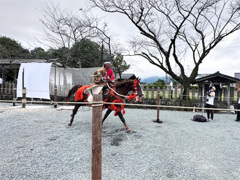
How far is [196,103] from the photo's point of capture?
8.39 metres

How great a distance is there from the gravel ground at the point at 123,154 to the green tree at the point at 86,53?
814cm

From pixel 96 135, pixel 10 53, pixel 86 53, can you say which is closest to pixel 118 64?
pixel 86 53

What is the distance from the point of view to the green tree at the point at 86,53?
1143 cm

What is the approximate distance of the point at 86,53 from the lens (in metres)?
11.8

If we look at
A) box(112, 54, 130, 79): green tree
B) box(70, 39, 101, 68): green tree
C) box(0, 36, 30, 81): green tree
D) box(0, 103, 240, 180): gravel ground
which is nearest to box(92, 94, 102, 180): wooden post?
box(0, 103, 240, 180): gravel ground

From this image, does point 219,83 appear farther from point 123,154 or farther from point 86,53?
point 86,53

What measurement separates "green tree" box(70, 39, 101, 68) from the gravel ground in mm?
8138

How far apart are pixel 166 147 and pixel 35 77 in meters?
7.59

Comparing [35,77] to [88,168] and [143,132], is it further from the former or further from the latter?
[88,168]

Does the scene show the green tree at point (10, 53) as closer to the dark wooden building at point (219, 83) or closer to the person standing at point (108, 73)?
the person standing at point (108, 73)

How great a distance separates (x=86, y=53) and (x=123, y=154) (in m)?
10.3

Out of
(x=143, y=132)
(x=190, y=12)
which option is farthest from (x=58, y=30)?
(x=143, y=132)

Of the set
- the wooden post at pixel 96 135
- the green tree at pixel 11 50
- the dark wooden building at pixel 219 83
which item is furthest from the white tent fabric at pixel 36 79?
the dark wooden building at pixel 219 83

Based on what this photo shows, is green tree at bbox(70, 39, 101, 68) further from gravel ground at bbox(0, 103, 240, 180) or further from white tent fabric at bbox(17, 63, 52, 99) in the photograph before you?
gravel ground at bbox(0, 103, 240, 180)
